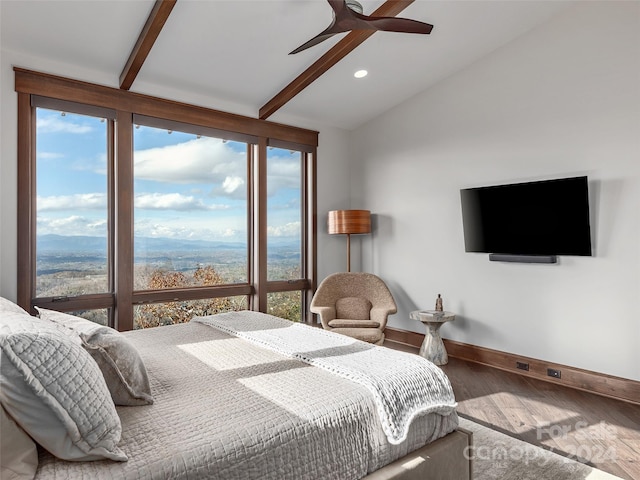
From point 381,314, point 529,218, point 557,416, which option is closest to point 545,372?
point 557,416

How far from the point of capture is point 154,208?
161 inches

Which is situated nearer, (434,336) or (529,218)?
(529,218)

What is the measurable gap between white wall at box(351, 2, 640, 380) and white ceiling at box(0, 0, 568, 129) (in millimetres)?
382

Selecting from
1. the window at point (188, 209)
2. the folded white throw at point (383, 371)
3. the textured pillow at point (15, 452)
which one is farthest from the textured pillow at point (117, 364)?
the window at point (188, 209)

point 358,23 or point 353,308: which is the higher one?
point 358,23

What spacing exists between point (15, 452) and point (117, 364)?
0.48 m

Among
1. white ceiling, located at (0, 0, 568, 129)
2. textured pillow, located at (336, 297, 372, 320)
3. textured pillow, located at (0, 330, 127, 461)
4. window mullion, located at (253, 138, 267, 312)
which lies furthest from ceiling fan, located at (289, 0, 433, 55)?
textured pillow, located at (336, 297, 372, 320)

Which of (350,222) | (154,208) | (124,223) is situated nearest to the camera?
(124,223)

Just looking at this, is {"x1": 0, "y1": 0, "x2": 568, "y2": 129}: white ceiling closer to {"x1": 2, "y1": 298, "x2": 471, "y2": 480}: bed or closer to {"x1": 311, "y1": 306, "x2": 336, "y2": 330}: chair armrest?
{"x1": 311, "y1": 306, "x2": 336, "y2": 330}: chair armrest

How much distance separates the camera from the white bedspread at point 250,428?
1.15 m

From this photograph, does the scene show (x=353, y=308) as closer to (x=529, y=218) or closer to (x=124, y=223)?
(x=529, y=218)

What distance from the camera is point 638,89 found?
10.4 ft

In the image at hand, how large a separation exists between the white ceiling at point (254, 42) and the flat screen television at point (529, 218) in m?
1.46

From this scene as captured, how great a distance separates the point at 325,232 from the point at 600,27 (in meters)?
3.42
